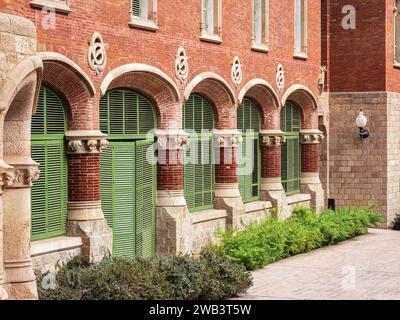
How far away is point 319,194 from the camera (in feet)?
84.9

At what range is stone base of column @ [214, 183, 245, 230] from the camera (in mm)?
20562

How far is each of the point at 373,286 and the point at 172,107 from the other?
5283 mm

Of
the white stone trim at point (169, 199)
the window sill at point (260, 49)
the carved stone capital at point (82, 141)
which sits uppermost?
the window sill at point (260, 49)

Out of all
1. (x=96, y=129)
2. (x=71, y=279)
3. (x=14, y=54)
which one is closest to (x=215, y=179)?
(x=96, y=129)

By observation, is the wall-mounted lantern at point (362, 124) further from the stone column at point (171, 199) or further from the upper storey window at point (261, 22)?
the stone column at point (171, 199)

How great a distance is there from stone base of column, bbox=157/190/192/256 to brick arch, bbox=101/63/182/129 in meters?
1.42

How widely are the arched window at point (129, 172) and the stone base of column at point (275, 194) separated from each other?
18.4 ft

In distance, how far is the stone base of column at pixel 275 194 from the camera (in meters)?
23.1

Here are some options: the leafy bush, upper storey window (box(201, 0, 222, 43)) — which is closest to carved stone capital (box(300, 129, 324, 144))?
upper storey window (box(201, 0, 222, 43))

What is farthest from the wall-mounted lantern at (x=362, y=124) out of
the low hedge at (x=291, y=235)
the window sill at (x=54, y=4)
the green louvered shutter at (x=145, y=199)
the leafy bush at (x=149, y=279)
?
the window sill at (x=54, y=4)

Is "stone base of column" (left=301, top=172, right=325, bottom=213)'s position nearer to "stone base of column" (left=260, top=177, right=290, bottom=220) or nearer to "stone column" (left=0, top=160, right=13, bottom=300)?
"stone base of column" (left=260, top=177, right=290, bottom=220)

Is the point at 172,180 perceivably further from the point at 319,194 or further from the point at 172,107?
the point at 319,194

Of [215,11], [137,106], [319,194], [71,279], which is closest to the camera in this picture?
[71,279]

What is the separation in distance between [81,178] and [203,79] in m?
4.74
